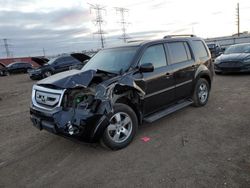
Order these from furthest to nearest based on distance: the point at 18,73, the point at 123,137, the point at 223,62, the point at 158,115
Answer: the point at 18,73
the point at 223,62
the point at 158,115
the point at 123,137

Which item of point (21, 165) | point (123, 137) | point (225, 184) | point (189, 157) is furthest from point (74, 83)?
point (225, 184)

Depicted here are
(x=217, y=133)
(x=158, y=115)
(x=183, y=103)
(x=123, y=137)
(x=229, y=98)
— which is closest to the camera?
(x=123, y=137)

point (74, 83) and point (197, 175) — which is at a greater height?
point (74, 83)

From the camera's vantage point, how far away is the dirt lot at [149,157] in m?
3.03

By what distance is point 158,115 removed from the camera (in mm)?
4594

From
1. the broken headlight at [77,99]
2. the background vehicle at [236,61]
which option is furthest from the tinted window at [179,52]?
the background vehicle at [236,61]

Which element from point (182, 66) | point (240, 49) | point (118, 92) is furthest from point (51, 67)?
point (118, 92)

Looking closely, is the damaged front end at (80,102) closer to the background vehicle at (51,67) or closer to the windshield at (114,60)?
the windshield at (114,60)

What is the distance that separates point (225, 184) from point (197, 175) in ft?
1.20

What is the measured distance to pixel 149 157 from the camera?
3594 millimetres

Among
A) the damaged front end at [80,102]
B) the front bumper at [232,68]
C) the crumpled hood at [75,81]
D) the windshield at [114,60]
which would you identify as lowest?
the front bumper at [232,68]

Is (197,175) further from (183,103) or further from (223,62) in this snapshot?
(223,62)

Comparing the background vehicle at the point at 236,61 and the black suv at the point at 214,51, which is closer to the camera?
the background vehicle at the point at 236,61

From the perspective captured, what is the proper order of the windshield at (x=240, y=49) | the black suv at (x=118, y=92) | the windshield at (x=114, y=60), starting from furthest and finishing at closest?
the windshield at (x=240, y=49)
the windshield at (x=114, y=60)
the black suv at (x=118, y=92)
